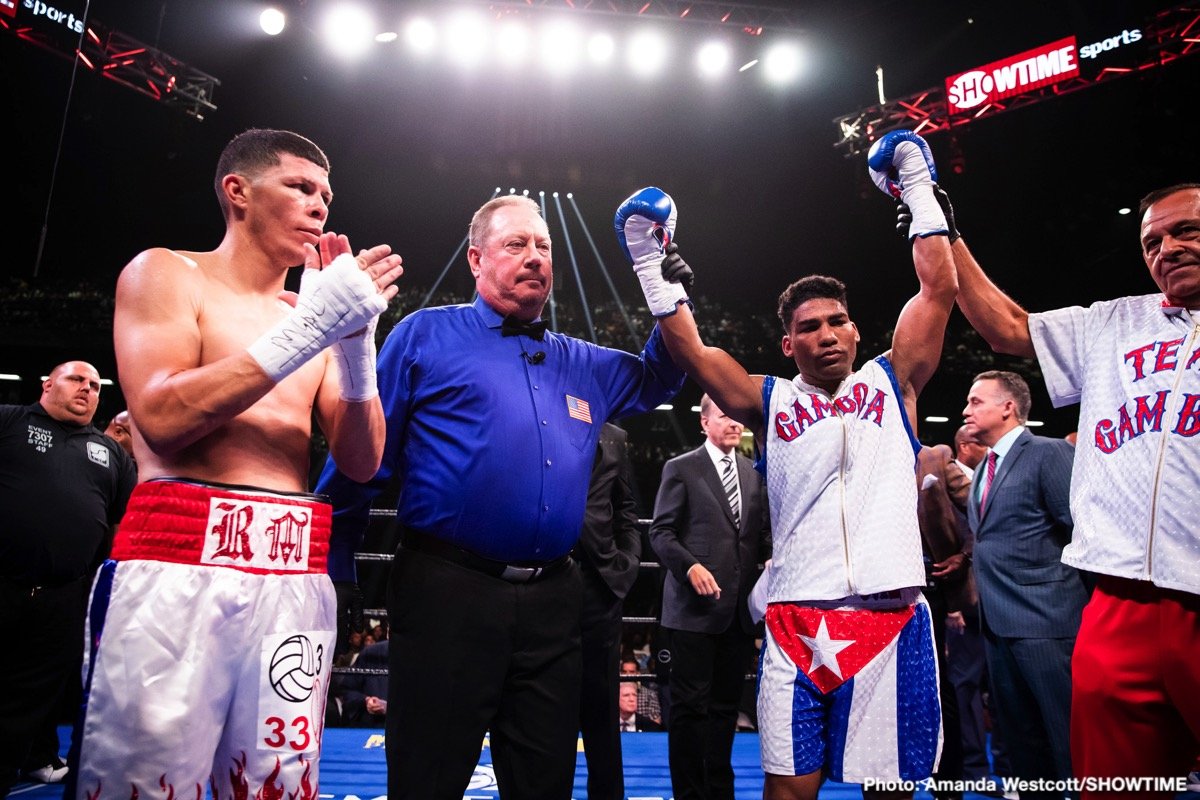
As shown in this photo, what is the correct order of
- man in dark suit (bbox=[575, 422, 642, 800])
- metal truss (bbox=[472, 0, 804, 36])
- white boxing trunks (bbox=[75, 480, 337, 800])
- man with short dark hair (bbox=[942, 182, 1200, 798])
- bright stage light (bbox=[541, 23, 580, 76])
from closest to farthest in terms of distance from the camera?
white boxing trunks (bbox=[75, 480, 337, 800]), man with short dark hair (bbox=[942, 182, 1200, 798]), man in dark suit (bbox=[575, 422, 642, 800]), metal truss (bbox=[472, 0, 804, 36]), bright stage light (bbox=[541, 23, 580, 76])

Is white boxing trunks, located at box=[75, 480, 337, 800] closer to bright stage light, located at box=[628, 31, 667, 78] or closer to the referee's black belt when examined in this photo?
the referee's black belt

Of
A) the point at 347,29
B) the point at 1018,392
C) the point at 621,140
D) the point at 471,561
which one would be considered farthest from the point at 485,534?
the point at 621,140

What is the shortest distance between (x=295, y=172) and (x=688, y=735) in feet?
8.74

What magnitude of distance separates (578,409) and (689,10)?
8.89 m

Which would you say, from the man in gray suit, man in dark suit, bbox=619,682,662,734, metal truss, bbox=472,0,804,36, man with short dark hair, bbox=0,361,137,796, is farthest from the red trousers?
metal truss, bbox=472,0,804,36

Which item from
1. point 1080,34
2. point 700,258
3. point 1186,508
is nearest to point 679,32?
point 1080,34

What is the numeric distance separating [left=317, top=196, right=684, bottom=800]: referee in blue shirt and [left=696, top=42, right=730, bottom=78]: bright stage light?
9.17m

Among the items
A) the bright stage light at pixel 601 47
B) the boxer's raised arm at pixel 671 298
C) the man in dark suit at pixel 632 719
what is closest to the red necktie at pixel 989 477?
the boxer's raised arm at pixel 671 298

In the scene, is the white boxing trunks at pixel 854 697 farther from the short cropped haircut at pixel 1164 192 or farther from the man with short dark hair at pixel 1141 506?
the short cropped haircut at pixel 1164 192

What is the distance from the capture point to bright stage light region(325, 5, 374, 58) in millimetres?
9352

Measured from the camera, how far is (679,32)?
990 cm

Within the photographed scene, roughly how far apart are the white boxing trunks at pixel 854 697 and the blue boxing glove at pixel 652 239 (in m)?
0.85

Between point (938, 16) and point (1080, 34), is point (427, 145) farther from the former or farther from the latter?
point (1080, 34)

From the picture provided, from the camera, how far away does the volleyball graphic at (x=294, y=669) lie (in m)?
1.34
